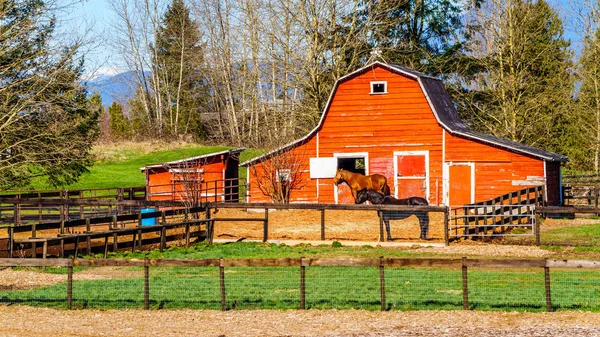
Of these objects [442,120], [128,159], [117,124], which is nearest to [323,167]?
[442,120]

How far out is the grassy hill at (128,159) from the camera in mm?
64250

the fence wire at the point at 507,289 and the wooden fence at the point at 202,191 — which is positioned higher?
the wooden fence at the point at 202,191

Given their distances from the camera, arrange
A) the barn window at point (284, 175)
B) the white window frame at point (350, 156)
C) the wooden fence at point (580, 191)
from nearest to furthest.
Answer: the white window frame at point (350, 156) < the barn window at point (284, 175) < the wooden fence at point (580, 191)

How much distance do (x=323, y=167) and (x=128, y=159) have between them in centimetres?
3779

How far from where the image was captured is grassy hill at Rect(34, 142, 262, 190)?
64250 millimetres

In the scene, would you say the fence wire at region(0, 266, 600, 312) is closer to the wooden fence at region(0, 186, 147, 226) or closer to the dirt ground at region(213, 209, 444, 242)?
the dirt ground at region(213, 209, 444, 242)

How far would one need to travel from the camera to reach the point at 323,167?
41.2 metres

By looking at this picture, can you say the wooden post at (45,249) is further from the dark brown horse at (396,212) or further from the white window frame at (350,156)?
the white window frame at (350,156)

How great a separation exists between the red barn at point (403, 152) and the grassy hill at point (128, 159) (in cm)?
2281

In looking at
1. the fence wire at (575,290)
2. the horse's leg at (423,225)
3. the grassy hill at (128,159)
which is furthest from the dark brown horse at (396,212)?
the grassy hill at (128,159)

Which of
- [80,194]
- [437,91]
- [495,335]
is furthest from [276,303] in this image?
[80,194]

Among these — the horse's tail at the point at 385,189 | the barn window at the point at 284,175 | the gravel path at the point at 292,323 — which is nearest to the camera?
the gravel path at the point at 292,323

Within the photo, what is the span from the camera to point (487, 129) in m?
53.1

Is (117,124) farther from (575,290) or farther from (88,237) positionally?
(575,290)
